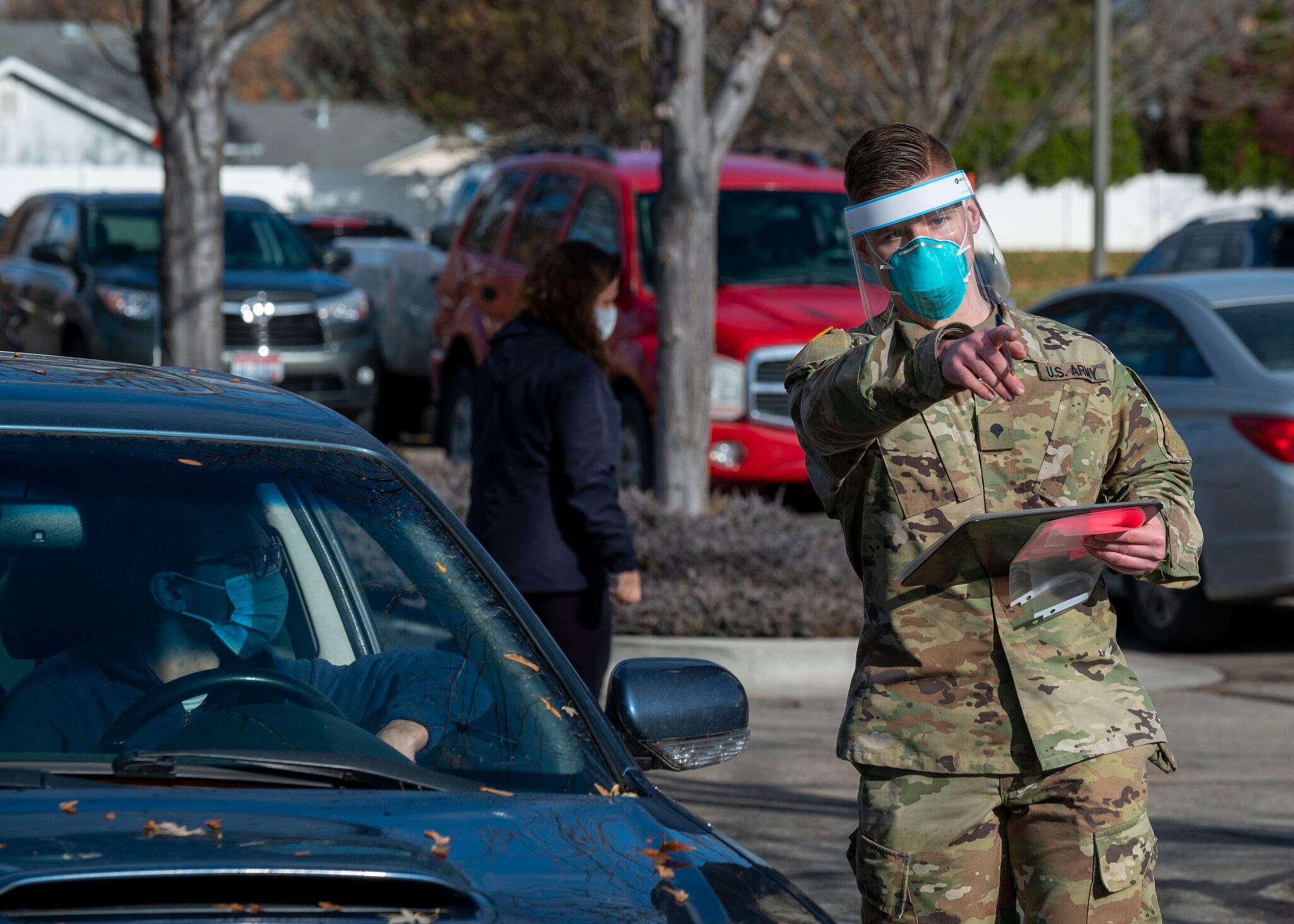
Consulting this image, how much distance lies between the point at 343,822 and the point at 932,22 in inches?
676

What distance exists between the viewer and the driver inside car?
2689 mm

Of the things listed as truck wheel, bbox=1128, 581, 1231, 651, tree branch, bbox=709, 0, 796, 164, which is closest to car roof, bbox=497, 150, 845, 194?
tree branch, bbox=709, 0, 796, 164

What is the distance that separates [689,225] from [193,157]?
2558 millimetres

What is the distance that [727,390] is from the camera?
32.7 feet

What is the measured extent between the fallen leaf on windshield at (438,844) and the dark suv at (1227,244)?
528 inches

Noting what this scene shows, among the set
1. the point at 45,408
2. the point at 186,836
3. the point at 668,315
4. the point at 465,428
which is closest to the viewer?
the point at 186,836

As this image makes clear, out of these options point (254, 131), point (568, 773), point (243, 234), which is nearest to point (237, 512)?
point (568, 773)

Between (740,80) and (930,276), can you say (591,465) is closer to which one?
(930,276)

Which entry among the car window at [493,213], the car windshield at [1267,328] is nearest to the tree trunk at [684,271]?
the car windshield at [1267,328]

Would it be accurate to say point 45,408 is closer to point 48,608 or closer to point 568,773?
point 48,608

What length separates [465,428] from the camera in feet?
37.1

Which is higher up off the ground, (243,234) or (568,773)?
(243,234)

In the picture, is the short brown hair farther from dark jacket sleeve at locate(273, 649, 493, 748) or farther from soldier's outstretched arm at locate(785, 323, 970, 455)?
dark jacket sleeve at locate(273, 649, 493, 748)

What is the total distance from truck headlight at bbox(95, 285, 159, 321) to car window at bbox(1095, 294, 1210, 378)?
6889 mm
